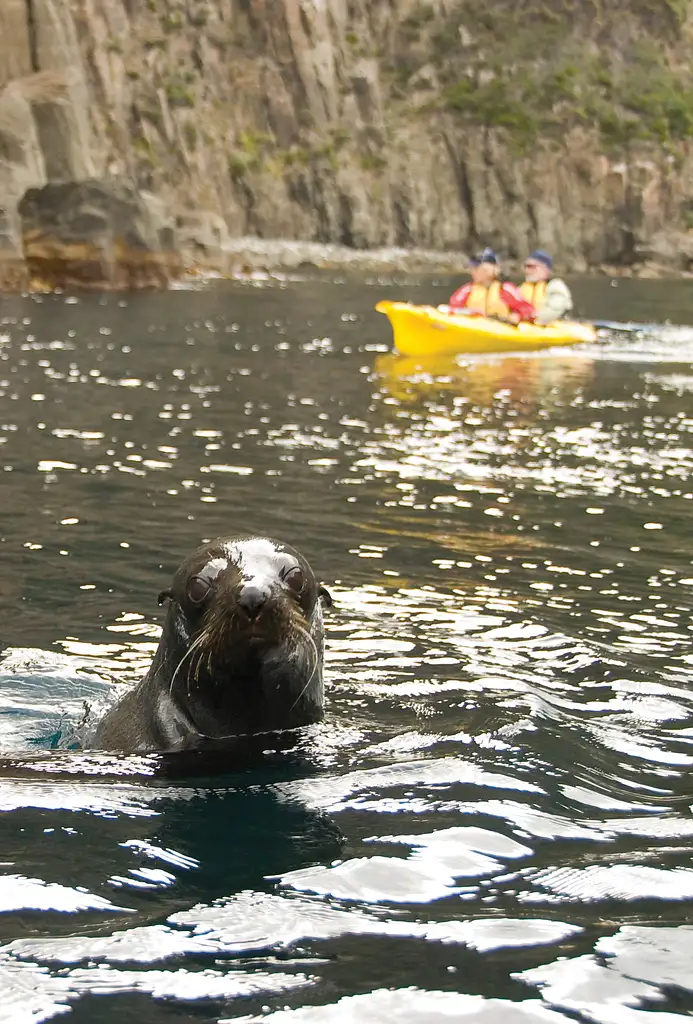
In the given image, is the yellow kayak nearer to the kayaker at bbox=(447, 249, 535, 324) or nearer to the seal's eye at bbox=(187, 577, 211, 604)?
the kayaker at bbox=(447, 249, 535, 324)

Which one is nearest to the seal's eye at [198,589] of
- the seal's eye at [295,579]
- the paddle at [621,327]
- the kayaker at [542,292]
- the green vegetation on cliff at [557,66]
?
the seal's eye at [295,579]

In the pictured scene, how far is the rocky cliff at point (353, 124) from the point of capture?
50219 millimetres

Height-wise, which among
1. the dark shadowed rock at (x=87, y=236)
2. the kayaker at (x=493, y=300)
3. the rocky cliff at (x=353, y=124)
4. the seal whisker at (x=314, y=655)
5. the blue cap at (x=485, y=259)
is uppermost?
the rocky cliff at (x=353, y=124)

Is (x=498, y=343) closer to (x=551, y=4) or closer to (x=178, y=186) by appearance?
(x=178, y=186)

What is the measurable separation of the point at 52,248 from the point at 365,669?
38.3m

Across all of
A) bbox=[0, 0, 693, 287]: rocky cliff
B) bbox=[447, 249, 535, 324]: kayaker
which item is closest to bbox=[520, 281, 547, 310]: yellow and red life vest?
bbox=[447, 249, 535, 324]: kayaker

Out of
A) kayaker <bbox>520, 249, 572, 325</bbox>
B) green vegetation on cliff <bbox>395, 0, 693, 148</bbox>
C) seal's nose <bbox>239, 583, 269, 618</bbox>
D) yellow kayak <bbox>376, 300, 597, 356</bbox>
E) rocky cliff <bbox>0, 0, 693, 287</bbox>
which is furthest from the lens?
green vegetation on cliff <bbox>395, 0, 693, 148</bbox>

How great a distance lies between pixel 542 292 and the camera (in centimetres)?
2984

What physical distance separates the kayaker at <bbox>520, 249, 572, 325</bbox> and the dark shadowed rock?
721 inches

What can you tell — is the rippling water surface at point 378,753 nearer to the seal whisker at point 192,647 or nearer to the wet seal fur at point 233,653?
the wet seal fur at point 233,653

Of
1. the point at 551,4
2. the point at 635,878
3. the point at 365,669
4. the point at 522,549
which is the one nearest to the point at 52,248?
the point at 522,549

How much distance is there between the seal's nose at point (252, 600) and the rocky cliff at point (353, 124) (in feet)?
132

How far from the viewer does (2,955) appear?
3977 mm

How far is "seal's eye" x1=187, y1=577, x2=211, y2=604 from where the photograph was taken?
547 centimetres
